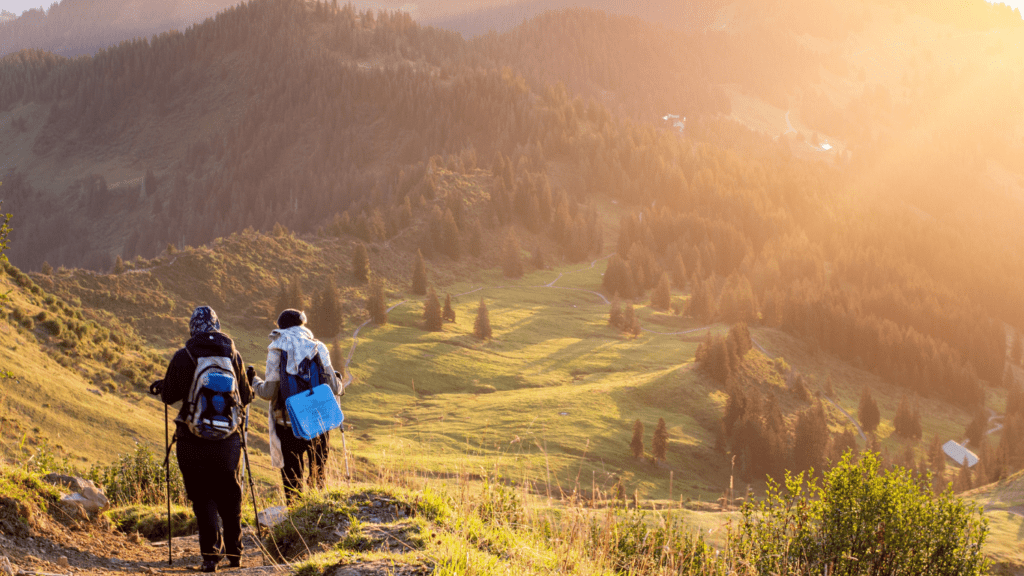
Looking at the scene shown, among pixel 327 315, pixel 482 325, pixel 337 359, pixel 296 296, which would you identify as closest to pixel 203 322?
pixel 337 359

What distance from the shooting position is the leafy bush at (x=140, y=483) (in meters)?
14.4

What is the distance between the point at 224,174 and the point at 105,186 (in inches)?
1348

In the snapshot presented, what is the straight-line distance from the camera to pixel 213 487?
9484 millimetres

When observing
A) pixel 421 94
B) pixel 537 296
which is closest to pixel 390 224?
pixel 537 296

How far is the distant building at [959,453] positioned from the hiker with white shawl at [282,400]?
89069 millimetres

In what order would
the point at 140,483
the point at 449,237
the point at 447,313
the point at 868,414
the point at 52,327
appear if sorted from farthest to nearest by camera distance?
the point at 449,237 < the point at 447,313 < the point at 868,414 < the point at 52,327 < the point at 140,483

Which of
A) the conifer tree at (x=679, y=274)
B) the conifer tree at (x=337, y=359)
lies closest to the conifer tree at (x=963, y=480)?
the conifer tree at (x=679, y=274)

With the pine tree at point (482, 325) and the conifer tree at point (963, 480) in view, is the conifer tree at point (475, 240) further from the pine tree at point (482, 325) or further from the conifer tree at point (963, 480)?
the conifer tree at point (963, 480)

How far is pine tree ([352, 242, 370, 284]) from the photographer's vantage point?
9062cm

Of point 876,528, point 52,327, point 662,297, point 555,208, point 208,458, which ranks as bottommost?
point 662,297

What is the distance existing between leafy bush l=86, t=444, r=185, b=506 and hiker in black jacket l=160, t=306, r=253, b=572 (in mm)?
5378

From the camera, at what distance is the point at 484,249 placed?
11650 cm

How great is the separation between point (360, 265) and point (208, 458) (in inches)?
3286

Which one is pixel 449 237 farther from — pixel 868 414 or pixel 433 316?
pixel 868 414
